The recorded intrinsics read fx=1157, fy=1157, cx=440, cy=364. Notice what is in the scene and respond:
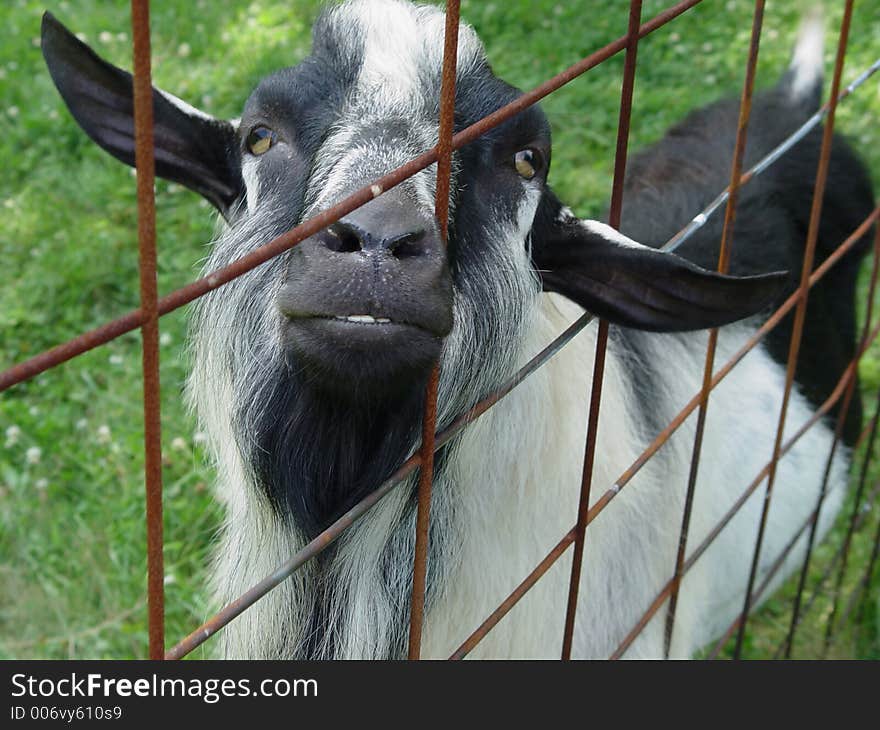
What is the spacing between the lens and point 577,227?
2.23 m

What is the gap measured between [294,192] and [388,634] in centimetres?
89

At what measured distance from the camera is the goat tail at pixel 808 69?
409cm

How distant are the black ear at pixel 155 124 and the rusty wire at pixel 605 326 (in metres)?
0.79

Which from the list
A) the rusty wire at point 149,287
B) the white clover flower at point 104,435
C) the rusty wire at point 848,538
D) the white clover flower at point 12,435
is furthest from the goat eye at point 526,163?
the white clover flower at point 12,435

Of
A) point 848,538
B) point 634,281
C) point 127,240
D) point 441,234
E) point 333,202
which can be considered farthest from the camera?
point 127,240

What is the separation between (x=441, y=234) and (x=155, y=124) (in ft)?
2.70

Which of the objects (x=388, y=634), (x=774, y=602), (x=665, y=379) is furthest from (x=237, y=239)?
(x=774, y=602)

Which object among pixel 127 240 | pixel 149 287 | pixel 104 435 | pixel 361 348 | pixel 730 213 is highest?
pixel 127 240

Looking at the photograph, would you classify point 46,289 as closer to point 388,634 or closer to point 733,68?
point 388,634

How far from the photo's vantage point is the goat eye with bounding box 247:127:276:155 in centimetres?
216

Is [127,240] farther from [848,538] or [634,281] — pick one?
[634,281]

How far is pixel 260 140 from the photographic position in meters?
2.18

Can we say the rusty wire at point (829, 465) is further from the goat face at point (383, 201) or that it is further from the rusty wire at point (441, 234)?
the rusty wire at point (441, 234)

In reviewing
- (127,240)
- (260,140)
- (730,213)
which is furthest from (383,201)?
(127,240)
